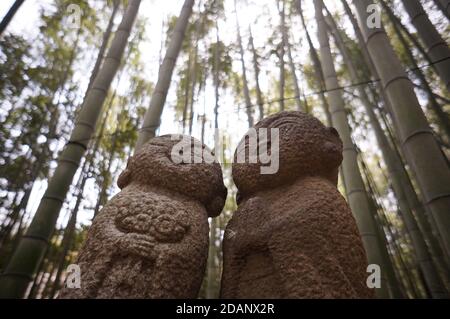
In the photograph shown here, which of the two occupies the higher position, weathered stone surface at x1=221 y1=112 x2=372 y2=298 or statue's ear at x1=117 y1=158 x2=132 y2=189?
statue's ear at x1=117 y1=158 x2=132 y2=189

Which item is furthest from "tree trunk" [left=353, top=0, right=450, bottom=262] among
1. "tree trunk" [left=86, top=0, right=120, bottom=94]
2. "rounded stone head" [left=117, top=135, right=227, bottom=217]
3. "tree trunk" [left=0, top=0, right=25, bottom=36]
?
"tree trunk" [left=86, top=0, right=120, bottom=94]

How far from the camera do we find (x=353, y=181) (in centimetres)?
287

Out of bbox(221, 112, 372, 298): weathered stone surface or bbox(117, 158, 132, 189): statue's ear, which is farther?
bbox(117, 158, 132, 189): statue's ear

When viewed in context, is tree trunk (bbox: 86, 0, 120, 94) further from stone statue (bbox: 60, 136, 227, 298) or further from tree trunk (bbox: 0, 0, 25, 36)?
stone statue (bbox: 60, 136, 227, 298)

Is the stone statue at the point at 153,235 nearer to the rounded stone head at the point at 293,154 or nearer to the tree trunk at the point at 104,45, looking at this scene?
the rounded stone head at the point at 293,154

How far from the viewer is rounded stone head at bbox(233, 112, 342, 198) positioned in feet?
5.34

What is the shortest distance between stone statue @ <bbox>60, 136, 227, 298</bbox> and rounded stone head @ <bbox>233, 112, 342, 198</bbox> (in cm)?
20

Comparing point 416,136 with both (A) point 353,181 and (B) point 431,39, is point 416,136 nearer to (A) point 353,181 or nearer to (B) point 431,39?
(A) point 353,181

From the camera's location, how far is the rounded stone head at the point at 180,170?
1657mm

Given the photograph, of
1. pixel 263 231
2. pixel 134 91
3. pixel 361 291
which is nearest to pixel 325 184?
pixel 263 231

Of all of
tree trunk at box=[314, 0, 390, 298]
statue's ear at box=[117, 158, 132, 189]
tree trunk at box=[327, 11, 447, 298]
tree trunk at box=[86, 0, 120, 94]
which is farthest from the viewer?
tree trunk at box=[86, 0, 120, 94]

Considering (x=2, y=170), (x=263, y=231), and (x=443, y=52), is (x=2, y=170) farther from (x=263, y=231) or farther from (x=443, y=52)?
(x=443, y=52)

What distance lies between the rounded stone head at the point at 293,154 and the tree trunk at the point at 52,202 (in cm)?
132

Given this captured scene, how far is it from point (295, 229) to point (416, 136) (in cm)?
111
